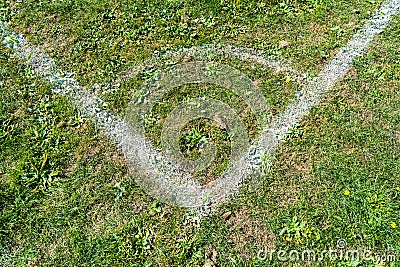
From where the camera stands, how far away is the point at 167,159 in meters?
4.27

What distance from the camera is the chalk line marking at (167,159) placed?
4.04m

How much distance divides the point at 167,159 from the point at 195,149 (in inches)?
11.4

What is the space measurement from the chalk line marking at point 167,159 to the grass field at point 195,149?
88 mm

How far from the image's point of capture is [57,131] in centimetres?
449

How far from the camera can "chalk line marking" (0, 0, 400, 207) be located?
13.3 ft

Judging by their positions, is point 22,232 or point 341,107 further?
point 341,107

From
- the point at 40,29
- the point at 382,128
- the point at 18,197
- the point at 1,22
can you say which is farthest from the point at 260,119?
the point at 1,22

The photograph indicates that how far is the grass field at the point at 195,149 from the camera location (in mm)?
3664

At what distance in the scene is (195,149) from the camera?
4.32 metres

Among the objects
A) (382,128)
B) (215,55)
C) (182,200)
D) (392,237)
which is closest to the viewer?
(392,237)

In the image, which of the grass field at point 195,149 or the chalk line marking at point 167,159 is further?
the chalk line marking at point 167,159

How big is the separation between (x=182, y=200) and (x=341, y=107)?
1910 mm

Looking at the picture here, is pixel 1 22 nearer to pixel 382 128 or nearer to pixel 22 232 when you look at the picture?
pixel 22 232

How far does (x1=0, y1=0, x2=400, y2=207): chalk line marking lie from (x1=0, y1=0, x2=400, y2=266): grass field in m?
0.09
